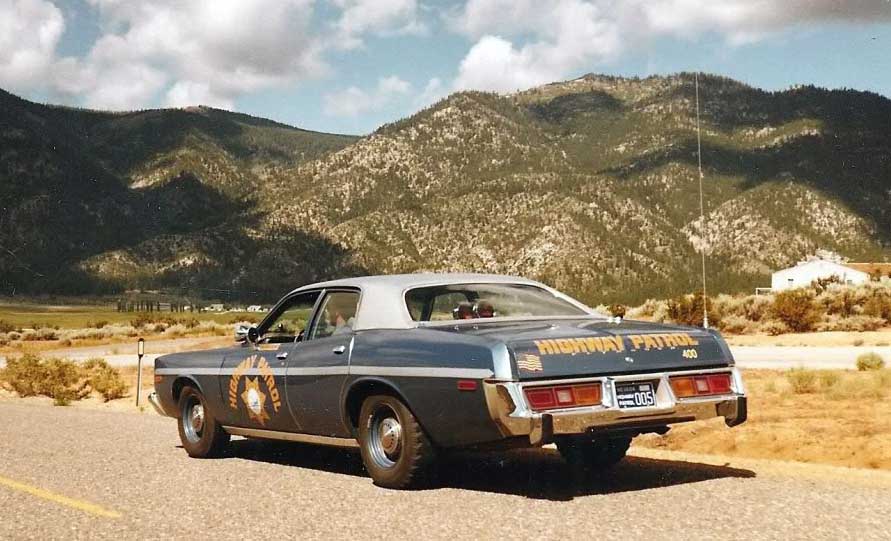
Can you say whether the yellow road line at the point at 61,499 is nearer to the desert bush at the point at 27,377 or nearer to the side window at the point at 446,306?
the side window at the point at 446,306

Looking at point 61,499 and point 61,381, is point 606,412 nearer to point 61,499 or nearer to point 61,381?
point 61,499

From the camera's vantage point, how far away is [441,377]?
7.33 m

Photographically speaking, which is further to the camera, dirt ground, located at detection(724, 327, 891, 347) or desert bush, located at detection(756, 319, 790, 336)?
desert bush, located at detection(756, 319, 790, 336)

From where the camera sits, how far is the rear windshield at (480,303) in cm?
842

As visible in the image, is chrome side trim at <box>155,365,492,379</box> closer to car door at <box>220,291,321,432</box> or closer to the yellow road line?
car door at <box>220,291,321,432</box>

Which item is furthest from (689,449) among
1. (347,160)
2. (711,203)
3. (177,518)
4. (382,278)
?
(347,160)

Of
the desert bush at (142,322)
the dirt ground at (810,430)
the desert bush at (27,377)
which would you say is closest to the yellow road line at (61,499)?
the dirt ground at (810,430)

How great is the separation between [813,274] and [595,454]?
99.7m

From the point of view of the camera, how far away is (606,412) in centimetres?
708

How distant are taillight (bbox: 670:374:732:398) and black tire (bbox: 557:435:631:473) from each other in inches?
48.5

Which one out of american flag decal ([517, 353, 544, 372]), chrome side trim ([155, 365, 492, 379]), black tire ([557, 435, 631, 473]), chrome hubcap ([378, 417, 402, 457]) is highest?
american flag decal ([517, 353, 544, 372])

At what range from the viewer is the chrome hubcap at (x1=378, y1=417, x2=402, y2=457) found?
7836 millimetres

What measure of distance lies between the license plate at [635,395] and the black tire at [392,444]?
1.40 metres

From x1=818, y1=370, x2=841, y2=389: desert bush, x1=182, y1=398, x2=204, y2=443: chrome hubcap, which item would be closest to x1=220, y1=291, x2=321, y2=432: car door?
x1=182, y1=398, x2=204, y2=443: chrome hubcap
